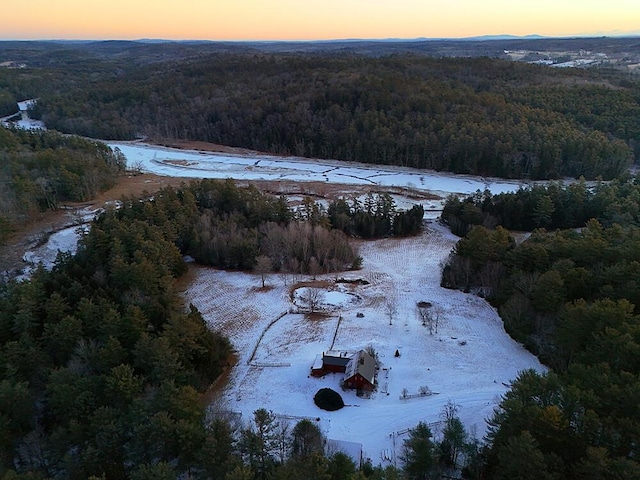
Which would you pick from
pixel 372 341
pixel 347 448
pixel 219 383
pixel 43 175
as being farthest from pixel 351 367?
pixel 43 175

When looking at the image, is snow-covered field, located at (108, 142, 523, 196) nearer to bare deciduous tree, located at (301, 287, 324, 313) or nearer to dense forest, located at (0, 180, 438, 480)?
dense forest, located at (0, 180, 438, 480)

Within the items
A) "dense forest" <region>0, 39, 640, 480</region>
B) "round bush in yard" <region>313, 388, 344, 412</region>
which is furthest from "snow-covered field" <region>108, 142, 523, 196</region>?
"round bush in yard" <region>313, 388, 344, 412</region>

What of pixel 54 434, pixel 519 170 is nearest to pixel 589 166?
pixel 519 170

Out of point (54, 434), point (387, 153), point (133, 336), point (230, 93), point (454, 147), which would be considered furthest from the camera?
point (230, 93)

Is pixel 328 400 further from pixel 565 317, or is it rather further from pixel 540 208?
pixel 540 208

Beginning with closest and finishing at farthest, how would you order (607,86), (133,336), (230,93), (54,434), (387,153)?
(54,434) < (133,336) < (387,153) < (607,86) < (230,93)

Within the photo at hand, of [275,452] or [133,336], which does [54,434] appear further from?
[275,452]

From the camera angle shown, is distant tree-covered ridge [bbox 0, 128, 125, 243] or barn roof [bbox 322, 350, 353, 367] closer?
barn roof [bbox 322, 350, 353, 367]
